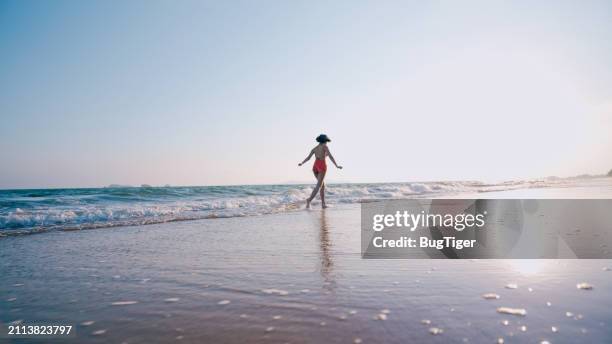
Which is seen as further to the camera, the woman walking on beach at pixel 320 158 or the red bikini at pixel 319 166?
the red bikini at pixel 319 166

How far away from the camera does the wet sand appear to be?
5.82 feet

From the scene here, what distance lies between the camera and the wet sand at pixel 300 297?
5.82 feet

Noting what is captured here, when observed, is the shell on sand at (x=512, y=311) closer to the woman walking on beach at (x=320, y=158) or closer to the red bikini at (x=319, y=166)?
the woman walking on beach at (x=320, y=158)

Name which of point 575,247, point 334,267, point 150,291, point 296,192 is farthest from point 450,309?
point 296,192

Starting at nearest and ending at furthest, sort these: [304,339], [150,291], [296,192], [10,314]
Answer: [304,339]
[10,314]
[150,291]
[296,192]

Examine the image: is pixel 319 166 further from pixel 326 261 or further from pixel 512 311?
pixel 512 311

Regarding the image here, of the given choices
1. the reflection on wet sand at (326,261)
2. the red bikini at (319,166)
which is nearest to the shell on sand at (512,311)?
the reflection on wet sand at (326,261)

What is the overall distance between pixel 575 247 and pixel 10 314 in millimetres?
5128

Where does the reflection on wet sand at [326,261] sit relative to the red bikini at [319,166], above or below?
below

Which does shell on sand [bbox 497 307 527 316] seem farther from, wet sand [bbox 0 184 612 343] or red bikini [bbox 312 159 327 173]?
red bikini [bbox 312 159 327 173]

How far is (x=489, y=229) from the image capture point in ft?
17.0

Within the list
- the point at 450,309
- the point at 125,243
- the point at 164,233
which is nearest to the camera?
the point at 450,309

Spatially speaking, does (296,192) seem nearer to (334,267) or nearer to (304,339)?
(334,267)

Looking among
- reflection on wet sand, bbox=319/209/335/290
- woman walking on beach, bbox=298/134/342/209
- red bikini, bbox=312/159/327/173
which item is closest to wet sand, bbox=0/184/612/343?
reflection on wet sand, bbox=319/209/335/290
